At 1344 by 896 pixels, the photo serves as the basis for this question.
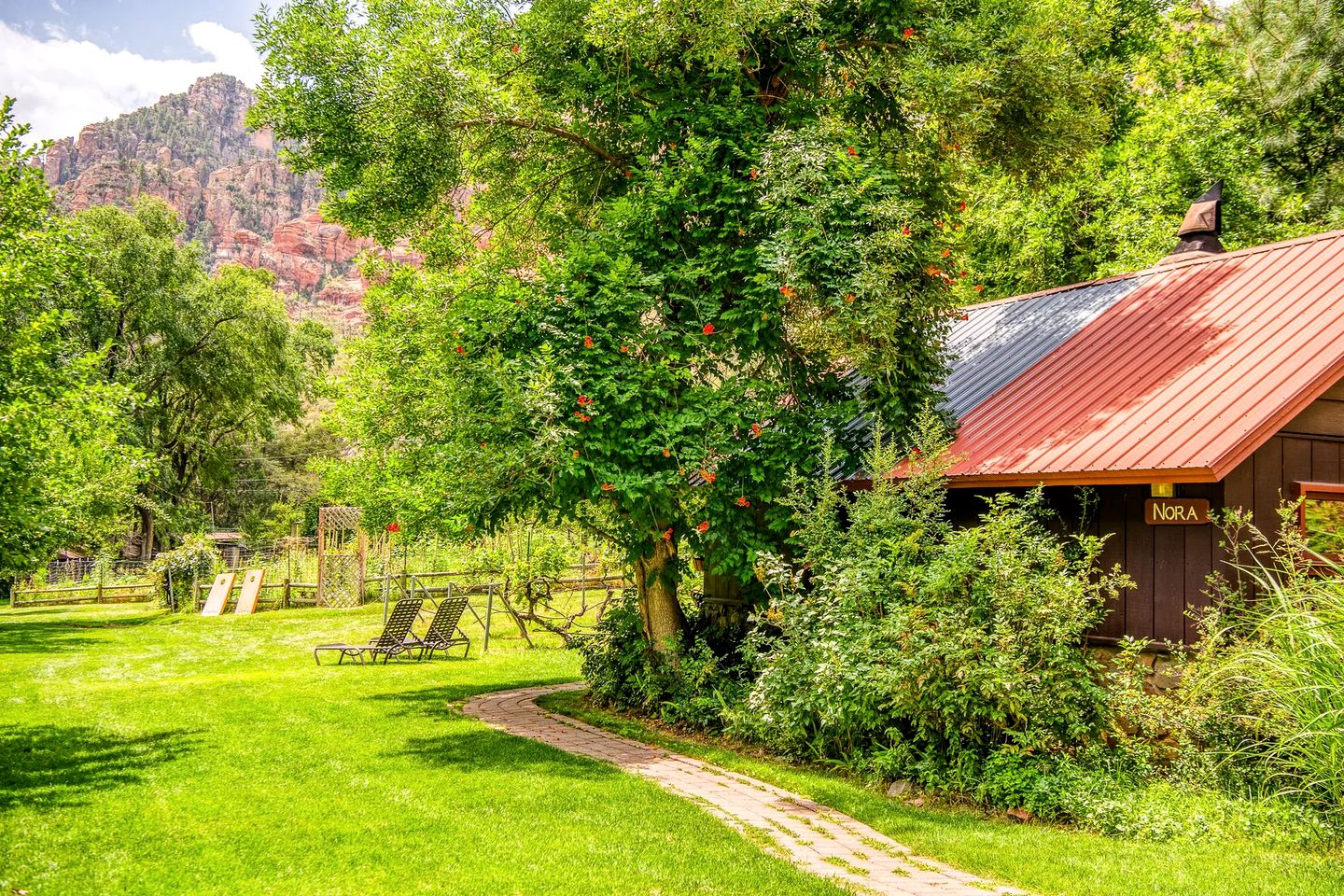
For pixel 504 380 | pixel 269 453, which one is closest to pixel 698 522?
pixel 504 380

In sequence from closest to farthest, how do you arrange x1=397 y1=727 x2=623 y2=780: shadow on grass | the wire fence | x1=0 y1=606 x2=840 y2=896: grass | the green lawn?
the green lawn, x1=0 y1=606 x2=840 y2=896: grass, x1=397 y1=727 x2=623 y2=780: shadow on grass, the wire fence

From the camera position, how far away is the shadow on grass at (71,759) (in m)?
7.69

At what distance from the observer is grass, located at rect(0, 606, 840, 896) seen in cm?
548

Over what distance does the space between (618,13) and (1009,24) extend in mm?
4452

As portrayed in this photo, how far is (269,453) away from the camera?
5547cm

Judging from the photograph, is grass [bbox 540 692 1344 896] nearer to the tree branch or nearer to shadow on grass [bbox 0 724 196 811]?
shadow on grass [bbox 0 724 196 811]

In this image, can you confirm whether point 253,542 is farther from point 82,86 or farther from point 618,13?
point 82,86

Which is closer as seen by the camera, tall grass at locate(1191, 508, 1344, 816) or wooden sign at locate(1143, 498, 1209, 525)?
tall grass at locate(1191, 508, 1344, 816)

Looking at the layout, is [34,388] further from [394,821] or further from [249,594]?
[249,594]

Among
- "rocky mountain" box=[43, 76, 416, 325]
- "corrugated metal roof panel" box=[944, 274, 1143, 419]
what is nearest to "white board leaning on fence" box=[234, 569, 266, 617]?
"corrugated metal roof panel" box=[944, 274, 1143, 419]

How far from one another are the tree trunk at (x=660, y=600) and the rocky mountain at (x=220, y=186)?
9570cm

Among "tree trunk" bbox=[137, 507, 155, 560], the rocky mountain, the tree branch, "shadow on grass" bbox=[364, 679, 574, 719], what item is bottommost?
"shadow on grass" bbox=[364, 679, 574, 719]

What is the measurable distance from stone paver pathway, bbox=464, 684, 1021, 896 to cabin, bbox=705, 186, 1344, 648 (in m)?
3.45

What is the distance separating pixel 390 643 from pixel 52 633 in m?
11.6
